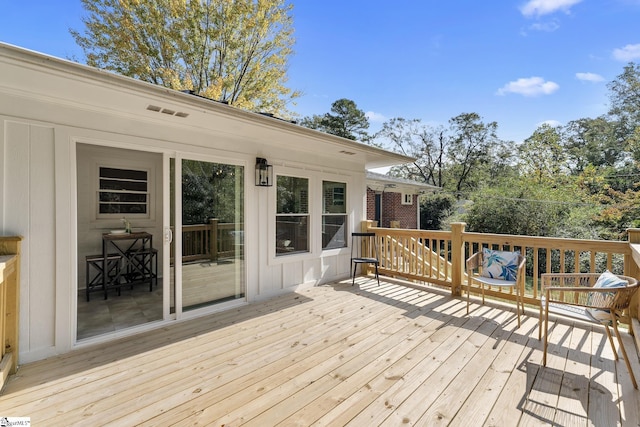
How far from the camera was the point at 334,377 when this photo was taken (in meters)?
2.28

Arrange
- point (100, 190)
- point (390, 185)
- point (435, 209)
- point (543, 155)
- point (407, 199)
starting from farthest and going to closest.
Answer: point (543, 155) → point (435, 209) → point (407, 199) → point (390, 185) → point (100, 190)

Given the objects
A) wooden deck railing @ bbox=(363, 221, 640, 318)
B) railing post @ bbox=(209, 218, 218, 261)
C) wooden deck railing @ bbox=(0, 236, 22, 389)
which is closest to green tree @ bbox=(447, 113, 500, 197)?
wooden deck railing @ bbox=(363, 221, 640, 318)

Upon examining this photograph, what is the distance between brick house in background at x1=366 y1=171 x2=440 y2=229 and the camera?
34.9 feet

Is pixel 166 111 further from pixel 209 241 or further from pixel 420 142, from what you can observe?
pixel 420 142

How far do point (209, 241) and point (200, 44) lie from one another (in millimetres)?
9177

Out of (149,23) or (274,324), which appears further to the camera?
(149,23)

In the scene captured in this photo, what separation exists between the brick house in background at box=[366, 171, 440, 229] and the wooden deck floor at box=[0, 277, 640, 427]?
7295mm

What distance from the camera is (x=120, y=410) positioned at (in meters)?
1.88

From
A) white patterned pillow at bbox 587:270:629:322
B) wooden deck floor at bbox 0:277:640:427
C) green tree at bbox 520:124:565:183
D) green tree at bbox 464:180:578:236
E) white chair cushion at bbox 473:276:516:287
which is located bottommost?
wooden deck floor at bbox 0:277:640:427

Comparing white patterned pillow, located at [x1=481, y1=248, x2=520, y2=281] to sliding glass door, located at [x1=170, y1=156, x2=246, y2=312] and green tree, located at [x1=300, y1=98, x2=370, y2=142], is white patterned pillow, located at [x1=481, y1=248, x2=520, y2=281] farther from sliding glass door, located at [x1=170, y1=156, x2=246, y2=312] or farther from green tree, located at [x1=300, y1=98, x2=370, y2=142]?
green tree, located at [x1=300, y1=98, x2=370, y2=142]

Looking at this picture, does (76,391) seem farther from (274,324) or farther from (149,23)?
(149,23)

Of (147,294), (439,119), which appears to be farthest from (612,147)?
(147,294)

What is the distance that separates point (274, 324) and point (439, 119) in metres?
22.1

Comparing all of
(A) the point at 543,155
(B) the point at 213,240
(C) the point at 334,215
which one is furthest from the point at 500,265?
(A) the point at 543,155
